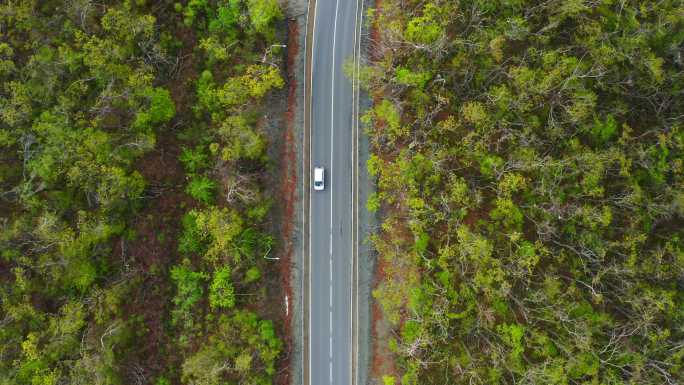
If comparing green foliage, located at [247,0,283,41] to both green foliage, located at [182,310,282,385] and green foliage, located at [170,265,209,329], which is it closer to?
green foliage, located at [170,265,209,329]

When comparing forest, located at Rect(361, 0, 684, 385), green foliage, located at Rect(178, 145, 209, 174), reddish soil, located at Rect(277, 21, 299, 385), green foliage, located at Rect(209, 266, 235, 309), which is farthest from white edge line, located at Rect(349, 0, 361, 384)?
green foliage, located at Rect(178, 145, 209, 174)

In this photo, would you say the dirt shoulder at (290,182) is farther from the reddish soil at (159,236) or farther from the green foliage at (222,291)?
the reddish soil at (159,236)

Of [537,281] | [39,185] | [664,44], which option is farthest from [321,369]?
[664,44]

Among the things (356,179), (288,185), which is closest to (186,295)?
(288,185)

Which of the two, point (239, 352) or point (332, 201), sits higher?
point (332, 201)

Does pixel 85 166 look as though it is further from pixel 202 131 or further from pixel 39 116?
pixel 202 131

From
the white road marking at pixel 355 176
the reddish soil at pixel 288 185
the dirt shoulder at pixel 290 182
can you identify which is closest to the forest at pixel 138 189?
the reddish soil at pixel 288 185

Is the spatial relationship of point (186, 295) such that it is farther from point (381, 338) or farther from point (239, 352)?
point (381, 338)
